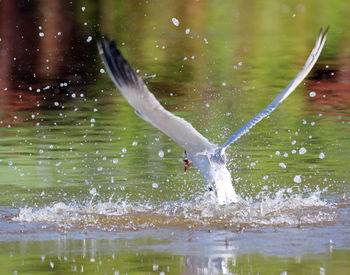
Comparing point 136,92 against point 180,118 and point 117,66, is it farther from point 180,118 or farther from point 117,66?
point 180,118

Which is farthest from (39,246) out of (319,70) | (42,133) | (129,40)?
(129,40)

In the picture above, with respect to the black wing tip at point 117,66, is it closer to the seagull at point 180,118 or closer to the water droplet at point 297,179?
the seagull at point 180,118

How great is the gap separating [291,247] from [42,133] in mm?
5462

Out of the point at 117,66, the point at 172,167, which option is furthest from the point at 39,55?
the point at 117,66

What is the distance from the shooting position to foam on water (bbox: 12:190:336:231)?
7301 mm

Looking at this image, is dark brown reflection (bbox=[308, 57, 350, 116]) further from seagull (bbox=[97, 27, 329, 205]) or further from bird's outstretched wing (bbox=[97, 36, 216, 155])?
bird's outstretched wing (bbox=[97, 36, 216, 155])

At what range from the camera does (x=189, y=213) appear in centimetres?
764

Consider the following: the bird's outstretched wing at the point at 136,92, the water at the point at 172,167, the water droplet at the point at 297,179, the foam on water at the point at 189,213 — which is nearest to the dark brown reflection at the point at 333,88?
the water at the point at 172,167

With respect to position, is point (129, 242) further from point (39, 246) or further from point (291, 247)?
point (291, 247)

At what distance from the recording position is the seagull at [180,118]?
24.0ft

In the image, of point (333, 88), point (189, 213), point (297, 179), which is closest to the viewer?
point (189, 213)

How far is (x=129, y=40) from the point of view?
850 inches

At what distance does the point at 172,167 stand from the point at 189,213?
5.91ft

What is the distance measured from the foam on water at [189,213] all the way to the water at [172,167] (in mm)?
17
